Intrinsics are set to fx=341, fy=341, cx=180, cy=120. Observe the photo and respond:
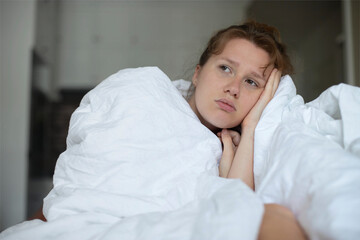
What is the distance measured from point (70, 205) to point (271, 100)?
2.09 feet

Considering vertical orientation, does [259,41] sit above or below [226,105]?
above

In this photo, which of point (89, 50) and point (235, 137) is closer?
point (235, 137)

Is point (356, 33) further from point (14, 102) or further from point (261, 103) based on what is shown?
point (14, 102)

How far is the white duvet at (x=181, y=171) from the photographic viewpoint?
0.59 m

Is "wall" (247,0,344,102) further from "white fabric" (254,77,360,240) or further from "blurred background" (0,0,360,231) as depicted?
"white fabric" (254,77,360,240)

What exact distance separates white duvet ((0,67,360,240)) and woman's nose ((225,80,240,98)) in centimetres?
12

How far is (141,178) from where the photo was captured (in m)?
0.79

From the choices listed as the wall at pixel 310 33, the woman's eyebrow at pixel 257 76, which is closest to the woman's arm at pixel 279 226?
the woman's eyebrow at pixel 257 76

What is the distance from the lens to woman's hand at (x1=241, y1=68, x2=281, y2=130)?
1.06 metres

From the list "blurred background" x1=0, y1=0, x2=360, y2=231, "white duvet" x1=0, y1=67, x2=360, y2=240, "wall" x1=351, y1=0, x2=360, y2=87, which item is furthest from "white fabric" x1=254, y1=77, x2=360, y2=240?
"blurred background" x1=0, y1=0, x2=360, y2=231

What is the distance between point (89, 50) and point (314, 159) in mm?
3455

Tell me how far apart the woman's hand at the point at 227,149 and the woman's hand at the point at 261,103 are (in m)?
0.07

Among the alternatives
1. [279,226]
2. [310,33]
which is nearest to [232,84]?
[279,226]

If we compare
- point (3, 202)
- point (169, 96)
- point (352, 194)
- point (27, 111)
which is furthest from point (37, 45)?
point (352, 194)
